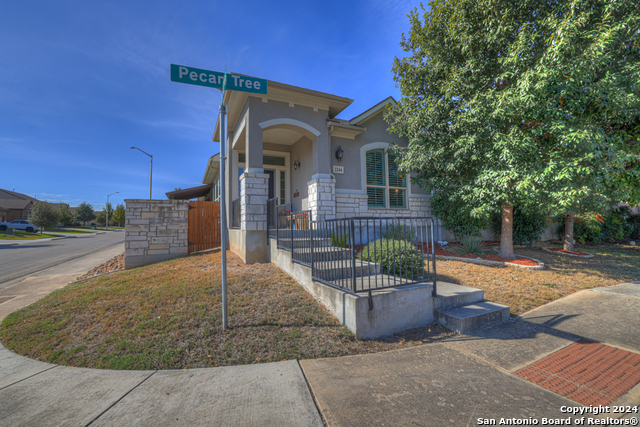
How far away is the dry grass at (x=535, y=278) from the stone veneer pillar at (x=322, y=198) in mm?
3557

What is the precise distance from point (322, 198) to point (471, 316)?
5327 mm

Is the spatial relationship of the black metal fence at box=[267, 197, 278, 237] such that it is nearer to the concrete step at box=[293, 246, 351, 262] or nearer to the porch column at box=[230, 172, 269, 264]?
the porch column at box=[230, 172, 269, 264]

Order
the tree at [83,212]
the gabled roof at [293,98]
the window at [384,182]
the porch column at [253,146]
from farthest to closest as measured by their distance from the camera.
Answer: the tree at [83,212] → the window at [384,182] → the gabled roof at [293,98] → the porch column at [253,146]

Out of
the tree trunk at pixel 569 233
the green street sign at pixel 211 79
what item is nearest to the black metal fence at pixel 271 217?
the green street sign at pixel 211 79

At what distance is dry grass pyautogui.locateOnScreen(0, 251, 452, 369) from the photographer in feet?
9.53

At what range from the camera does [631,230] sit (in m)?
13.5

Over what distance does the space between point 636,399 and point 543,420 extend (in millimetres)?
1041

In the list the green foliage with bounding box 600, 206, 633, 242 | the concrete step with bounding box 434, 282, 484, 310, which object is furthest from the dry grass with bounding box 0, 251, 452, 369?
the green foliage with bounding box 600, 206, 633, 242

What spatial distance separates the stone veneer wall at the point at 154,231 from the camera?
810 cm

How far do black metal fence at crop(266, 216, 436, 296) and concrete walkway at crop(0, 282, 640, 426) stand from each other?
1.07 m

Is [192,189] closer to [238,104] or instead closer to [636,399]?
[238,104]

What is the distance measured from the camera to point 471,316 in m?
3.61

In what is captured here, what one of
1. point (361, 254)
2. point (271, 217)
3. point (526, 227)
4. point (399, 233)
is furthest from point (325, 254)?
point (526, 227)

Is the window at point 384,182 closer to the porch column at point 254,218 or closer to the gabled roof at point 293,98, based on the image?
the gabled roof at point 293,98
